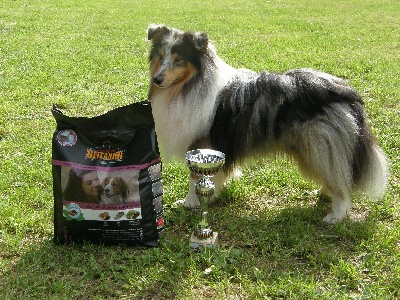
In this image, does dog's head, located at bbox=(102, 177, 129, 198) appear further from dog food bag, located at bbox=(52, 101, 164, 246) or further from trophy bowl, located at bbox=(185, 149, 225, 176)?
trophy bowl, located at bbox=(185, 149, 225, 176)

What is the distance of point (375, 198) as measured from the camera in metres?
4.12

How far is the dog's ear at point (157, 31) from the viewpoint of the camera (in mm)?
3994

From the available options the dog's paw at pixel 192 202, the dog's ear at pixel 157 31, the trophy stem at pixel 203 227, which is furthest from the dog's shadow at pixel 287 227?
the dog's ear at pixel 157 31

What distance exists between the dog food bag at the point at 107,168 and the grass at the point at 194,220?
0.26 metres

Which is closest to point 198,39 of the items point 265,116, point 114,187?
point 265,116

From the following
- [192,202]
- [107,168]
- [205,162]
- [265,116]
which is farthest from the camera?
[192,202]

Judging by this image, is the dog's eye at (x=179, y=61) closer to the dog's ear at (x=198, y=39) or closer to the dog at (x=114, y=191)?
the dog's ear at (x=198, y=39)

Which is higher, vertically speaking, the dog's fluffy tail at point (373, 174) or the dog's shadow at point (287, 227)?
the dog's fluffy tail at point (373, 174)

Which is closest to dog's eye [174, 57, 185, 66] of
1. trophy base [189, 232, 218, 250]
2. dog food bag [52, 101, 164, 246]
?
dog food bag [52, 101, 164, 246]

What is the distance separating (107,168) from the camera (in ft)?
11.2

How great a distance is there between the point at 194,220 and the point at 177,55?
1.32 meters

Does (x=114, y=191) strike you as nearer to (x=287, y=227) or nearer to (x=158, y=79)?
(x=158, y=79)

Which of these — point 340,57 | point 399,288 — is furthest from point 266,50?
point 399,288

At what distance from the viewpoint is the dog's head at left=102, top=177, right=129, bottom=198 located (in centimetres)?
341
